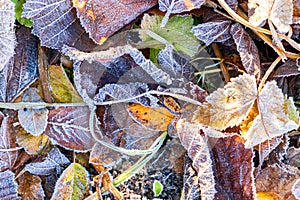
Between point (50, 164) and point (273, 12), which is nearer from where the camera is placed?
point (273, 12)

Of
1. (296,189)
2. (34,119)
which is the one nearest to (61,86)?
(34,119)

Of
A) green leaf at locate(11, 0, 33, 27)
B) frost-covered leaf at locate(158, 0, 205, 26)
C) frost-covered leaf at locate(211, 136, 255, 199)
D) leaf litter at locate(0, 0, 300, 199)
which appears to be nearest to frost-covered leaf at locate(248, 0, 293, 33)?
leaf litter at locate(0, 0, 300, 199)

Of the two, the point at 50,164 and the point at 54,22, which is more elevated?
the point at 54,22

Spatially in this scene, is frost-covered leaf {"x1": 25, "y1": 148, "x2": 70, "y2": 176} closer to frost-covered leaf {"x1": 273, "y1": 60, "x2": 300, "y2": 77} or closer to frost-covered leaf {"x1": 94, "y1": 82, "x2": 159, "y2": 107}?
frost-covered leaf {"x1": 94, "y1": 82, "x2": 159, "y2": 107}

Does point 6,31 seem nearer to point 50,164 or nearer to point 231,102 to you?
point 50,164

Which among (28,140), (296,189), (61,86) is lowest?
(296,189)

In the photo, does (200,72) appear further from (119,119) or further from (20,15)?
(20,15)
